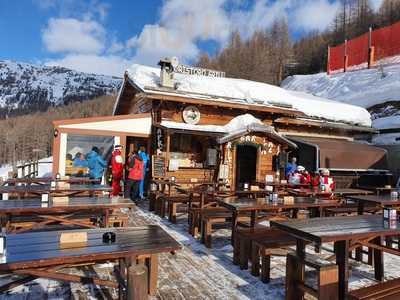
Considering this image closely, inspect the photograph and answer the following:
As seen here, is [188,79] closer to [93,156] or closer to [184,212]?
[93,156]

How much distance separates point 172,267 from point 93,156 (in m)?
5.90

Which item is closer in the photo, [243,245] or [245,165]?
[243,245]

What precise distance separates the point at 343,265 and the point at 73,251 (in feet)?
8.36

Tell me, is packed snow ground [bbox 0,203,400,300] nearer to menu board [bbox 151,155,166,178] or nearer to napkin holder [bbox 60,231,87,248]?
napkin holder [bbox 60,231,87,248]

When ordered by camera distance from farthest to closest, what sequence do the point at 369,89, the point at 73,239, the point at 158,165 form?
the point at 369,89
the point at 158,165
the point at 73,239

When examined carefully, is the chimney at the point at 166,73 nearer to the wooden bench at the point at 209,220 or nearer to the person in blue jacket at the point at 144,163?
the person in blue jacket at the point at 144,163

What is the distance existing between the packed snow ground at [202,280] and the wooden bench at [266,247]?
117mm

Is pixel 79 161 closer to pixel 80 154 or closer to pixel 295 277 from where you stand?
pixel 80 154

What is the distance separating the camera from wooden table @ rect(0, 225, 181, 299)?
2417 millimetres

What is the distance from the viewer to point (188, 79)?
47.1 ft

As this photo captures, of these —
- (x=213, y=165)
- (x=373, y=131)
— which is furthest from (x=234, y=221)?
(x=373, y=131)

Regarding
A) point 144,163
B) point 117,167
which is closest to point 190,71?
point 144,163

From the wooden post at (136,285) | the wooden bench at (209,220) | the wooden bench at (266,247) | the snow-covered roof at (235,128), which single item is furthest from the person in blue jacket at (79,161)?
the wooden post at (136,285)

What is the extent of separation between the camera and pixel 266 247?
13.1 ft
